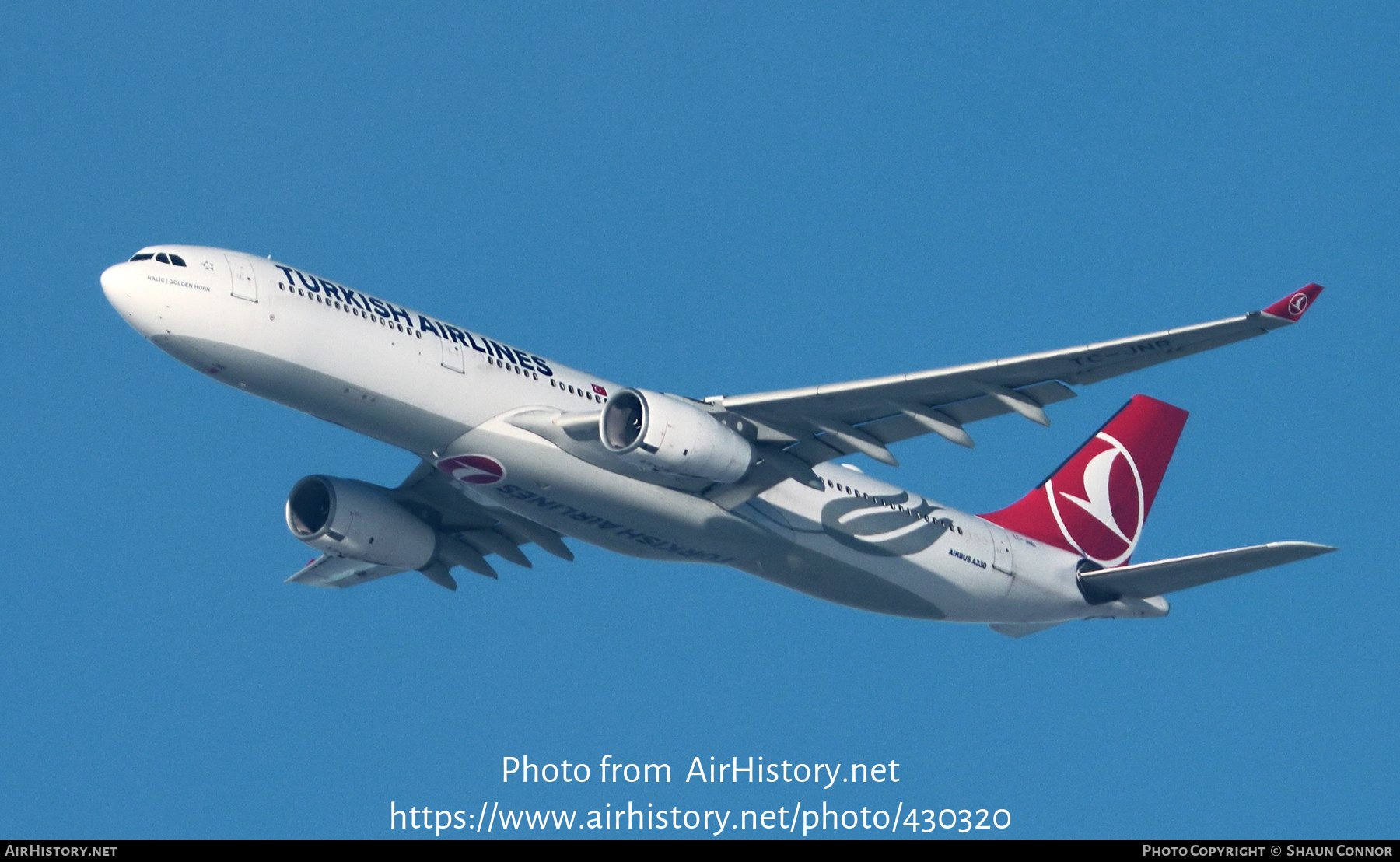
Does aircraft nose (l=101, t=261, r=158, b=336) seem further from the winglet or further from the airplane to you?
the winglet

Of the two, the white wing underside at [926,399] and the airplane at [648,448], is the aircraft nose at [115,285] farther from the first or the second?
the white wing underside at [926,399]

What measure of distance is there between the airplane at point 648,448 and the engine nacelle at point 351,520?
5 cm

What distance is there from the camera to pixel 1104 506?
45125 millimetres

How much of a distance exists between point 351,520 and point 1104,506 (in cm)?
1917

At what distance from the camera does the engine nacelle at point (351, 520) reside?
133 feet

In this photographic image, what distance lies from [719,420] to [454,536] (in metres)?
10.7

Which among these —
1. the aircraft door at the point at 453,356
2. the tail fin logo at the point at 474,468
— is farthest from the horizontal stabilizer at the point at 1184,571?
the aircraft door at the point at 453,356

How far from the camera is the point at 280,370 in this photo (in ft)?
111

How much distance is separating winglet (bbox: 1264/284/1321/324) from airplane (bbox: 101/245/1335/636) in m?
0.04

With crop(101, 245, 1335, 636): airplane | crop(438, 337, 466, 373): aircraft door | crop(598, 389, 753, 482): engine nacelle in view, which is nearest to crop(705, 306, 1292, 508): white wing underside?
crop(101, 245, 1335, 636): airplane

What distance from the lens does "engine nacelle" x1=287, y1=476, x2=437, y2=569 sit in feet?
133

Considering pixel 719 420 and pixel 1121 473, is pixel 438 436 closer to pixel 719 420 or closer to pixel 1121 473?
pixel 719 420
